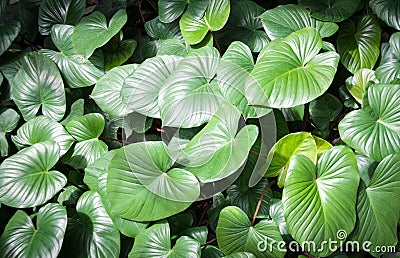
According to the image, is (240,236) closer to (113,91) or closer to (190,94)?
(190,94)

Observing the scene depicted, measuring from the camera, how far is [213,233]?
48.3 inches

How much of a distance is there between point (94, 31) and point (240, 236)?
734 millimetres

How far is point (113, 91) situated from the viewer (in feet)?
4.03

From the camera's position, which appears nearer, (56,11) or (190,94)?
(190,94)

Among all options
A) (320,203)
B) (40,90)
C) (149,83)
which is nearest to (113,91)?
(149,83)

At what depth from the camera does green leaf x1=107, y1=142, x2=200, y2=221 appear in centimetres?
100

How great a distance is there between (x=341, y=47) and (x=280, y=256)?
2.10 feet

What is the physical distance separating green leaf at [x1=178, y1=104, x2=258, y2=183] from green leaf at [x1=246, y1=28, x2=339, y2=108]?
2.7 inches

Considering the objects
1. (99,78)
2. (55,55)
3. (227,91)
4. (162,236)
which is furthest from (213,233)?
(55,55)

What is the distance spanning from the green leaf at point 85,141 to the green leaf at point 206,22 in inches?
13.8

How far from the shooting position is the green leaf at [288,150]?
3.38 feet

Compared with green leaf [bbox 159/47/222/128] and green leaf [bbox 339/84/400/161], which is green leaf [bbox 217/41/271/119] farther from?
green leaf [bbox 339/84/400/161]

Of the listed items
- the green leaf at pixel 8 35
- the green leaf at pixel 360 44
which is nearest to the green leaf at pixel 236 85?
the green leaf at pixel 360 44

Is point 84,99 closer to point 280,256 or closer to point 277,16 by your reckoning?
point 277,16
